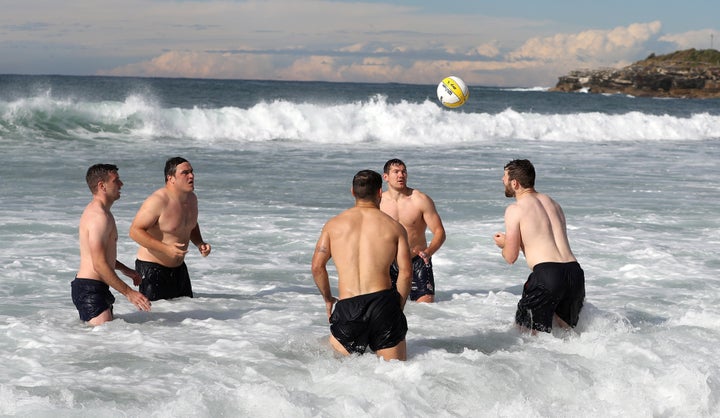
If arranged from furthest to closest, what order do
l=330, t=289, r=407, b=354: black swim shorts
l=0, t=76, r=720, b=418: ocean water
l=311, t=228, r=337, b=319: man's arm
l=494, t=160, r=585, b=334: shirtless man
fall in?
l=494, t=160, r=585, b=334: shirtless man, l=311, t=228, r=337, b=319: man's arm, l=330, t=289, r=407, b=354: black swim shorts, l=0, t=76, r=720, b=418: ocean water

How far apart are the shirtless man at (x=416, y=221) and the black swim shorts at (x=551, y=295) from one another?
1460mm

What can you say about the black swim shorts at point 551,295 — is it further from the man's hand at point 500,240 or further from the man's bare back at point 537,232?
the man's hand at point 500,240

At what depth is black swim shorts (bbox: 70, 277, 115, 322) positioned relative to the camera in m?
6.39

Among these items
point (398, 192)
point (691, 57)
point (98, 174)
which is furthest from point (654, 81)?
point (98, 174)

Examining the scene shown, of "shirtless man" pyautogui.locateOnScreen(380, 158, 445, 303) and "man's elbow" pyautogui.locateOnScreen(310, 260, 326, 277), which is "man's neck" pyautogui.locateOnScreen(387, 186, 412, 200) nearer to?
"shirtless man" pyautogui.locateOnScreen(380, 158, 445, 303)

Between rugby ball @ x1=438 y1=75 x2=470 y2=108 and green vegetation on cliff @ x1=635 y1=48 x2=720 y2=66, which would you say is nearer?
rugby ball @ x1=438 y1=75 x2=470 y2=108

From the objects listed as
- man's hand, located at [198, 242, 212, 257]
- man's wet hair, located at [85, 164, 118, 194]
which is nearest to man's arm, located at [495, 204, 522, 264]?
man's hand, located at [198, 242, 212, 257]

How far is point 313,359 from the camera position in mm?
5781

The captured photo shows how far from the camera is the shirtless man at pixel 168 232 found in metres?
7.05

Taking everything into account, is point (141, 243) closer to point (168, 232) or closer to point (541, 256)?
point (168, 232)

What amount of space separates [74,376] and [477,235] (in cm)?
654

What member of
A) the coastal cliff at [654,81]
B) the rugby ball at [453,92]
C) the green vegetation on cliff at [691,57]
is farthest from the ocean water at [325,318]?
the green vegetation on cliff at [691,57]

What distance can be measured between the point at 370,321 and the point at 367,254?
0.41 meters

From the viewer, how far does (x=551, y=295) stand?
6172mm
